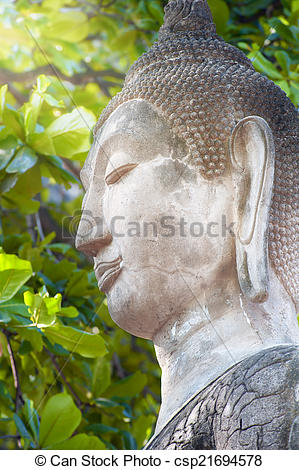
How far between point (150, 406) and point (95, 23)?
8.28ft

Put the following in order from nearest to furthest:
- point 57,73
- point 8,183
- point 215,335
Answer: point 215,335 → point 8,183 → point 57,73

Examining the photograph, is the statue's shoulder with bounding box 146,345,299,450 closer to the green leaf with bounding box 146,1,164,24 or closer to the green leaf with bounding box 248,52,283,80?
the green leaf with bounding box 248,52,283,80

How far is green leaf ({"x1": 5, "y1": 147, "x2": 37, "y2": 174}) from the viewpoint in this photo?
139 inches

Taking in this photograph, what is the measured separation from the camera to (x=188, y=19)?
301 centimetres

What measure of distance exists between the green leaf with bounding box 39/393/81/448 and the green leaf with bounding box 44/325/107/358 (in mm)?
455

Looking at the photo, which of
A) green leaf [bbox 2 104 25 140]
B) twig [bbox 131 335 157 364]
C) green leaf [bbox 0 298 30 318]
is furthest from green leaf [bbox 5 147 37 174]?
twig [bbox 131 335 157 364]

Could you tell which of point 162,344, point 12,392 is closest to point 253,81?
point 162,344

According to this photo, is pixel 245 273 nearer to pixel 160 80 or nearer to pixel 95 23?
pixel 160 80

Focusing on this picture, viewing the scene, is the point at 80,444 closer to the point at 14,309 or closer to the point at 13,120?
the point at 14,309

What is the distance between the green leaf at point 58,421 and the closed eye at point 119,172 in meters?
1.16

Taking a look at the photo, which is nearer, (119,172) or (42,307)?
(119,172)

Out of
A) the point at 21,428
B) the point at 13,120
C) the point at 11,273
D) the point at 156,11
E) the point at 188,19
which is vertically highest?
the point at 188,19

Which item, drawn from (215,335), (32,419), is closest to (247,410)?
(215,335)

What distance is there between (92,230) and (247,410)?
0.92 m
